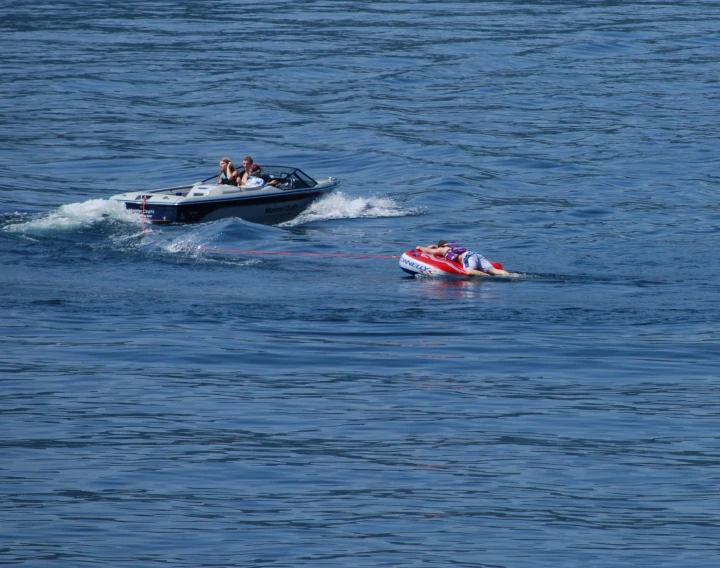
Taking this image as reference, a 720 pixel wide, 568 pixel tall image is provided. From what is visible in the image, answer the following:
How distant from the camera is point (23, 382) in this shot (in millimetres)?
15594

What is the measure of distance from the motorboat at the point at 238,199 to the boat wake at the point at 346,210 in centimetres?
22

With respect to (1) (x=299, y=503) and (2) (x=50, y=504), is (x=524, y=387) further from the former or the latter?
(2) (x=50, y=504)

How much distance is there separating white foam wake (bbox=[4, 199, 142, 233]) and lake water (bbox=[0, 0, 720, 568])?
0.30ft

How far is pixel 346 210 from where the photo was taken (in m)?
29.4

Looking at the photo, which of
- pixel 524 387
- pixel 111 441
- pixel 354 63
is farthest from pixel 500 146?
pixel 111 441

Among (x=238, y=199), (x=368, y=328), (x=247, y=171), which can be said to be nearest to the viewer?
(x=368, y=328)

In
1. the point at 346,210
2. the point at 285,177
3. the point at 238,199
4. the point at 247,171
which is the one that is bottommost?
the point at 346,210

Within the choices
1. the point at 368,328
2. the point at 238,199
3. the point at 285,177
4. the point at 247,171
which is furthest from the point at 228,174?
the point at 368,328

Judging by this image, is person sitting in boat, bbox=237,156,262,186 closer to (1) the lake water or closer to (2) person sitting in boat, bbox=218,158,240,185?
(2) person sitting in boat, bbox=218,158,240,185

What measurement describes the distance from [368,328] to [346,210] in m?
11.2

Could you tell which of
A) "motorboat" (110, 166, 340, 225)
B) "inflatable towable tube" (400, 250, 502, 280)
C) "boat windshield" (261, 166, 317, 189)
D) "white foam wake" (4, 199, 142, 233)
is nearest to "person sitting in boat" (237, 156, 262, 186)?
"motorboat" (110, 166, 340, 225)

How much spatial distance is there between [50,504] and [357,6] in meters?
47.9

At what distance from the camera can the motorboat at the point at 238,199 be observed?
83.9 ft

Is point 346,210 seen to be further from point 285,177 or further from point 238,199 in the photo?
point 238,199
